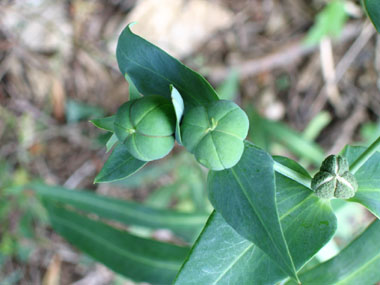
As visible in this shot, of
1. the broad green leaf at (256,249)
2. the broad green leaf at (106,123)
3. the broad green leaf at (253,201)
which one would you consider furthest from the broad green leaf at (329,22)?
the broad green leaf at (106,123)

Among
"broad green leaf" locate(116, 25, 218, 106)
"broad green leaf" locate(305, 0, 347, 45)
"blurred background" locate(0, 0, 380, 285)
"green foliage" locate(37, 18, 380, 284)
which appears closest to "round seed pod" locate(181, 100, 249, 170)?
"green foliage" locate(37, 18, 380, 284)

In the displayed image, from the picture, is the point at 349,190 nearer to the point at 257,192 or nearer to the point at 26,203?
the point at 257,192

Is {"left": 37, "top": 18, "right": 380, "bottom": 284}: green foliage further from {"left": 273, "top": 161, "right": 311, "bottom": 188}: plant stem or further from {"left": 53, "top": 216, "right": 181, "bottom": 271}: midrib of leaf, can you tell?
{"left": 53, "top": 216, "right": 181, "bottom": 271}: midrib of leaf

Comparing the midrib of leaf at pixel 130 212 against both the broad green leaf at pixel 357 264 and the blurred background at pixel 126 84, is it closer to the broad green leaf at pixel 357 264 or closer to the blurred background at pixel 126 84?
the blurred background at pixel 126 84

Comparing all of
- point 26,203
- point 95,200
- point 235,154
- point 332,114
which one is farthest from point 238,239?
point 332,114

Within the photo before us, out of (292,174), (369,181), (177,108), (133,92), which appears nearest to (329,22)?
(369,181)

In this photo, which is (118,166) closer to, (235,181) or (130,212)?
(235,181)
